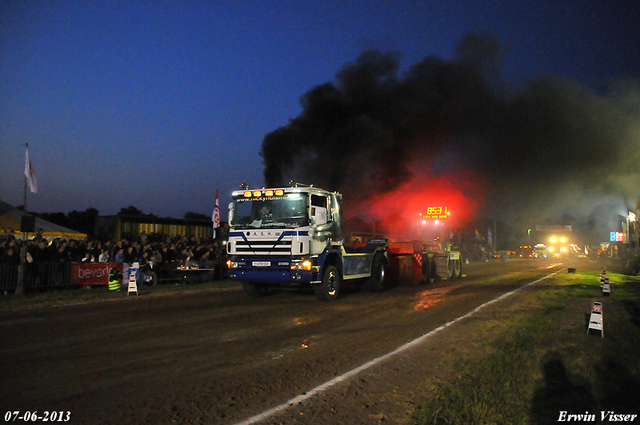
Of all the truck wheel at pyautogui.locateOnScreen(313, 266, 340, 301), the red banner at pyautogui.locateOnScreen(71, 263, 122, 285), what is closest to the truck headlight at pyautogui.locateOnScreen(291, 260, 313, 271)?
the truck wheel at pyautogui.locateOnScreen(313, 266, 340, 301)

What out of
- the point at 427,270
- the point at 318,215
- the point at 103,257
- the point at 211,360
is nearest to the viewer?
the point at 211,360

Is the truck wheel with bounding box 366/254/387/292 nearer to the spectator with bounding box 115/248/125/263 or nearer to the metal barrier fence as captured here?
the spectator with bounding box 115/248/125/263

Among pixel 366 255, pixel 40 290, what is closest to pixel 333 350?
pixel 366 255

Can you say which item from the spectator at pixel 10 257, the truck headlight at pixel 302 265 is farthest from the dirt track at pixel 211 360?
the spectator at pixel 10 257

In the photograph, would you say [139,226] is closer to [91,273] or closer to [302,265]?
[91,273]

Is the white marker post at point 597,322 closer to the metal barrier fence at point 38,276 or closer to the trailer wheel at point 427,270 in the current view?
the trailer wheel at point 427,270

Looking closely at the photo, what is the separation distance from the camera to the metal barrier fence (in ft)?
43.9

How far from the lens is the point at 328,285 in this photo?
12500 mm

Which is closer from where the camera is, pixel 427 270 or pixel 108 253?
pixel 108 253

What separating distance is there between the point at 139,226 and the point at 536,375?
2836cm

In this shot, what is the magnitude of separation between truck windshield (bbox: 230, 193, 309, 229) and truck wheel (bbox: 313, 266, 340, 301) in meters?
1.58

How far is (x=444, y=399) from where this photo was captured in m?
4.66

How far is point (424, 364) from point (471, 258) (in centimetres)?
4119

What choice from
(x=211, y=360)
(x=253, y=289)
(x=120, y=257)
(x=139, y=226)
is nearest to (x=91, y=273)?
(x=120, y=257)
